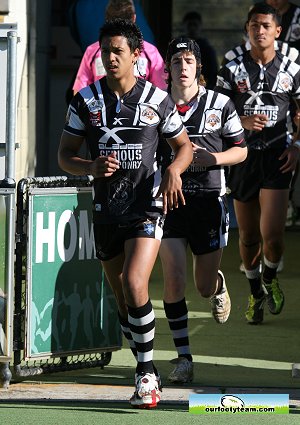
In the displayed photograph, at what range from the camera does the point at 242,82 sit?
32.2 feet

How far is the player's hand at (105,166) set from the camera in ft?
23.8

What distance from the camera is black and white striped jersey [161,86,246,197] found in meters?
8.21

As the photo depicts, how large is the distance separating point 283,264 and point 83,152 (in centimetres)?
351

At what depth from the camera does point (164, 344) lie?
9375 mm

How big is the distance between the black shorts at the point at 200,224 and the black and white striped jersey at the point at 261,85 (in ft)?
5.48

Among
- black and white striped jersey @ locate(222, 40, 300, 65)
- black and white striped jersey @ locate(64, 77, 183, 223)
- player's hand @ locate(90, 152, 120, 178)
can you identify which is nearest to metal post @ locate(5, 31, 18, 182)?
black and white striped jersey @ locate(64, 77, 183, 223)

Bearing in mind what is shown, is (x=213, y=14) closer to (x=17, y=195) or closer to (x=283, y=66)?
(x=283, y=66)

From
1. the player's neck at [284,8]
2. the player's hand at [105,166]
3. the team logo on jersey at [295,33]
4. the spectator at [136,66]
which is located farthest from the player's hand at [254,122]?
the team logo on jersey at [295,33]

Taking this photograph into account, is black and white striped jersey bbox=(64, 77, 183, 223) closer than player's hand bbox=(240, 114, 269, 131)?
Yes

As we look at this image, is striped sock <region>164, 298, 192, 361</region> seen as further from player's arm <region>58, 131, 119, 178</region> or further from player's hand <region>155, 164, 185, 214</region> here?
player's arm <region>58, 131, 119, 178</region>

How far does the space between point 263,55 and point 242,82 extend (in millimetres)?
248

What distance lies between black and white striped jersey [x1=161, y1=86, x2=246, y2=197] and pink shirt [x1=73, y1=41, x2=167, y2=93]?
7.15 ft

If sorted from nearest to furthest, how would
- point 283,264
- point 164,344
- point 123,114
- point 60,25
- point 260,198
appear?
point 123,114, point 164,344, point 260,198, point 283,264, point 60,25

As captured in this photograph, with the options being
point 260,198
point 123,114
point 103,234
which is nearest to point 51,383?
point 103,234
